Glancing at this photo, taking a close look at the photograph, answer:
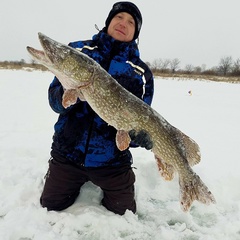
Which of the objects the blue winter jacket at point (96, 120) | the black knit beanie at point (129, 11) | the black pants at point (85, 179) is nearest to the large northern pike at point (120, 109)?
the blue winter jacket at point (96, 120)

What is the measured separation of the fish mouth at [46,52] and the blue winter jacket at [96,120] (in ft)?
1.60

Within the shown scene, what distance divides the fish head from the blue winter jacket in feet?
1.43

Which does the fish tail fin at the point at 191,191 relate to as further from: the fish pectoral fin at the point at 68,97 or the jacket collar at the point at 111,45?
the jacket collar at the point at 111,45

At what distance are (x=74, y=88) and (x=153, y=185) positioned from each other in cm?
161

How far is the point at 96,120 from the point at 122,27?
2.97ft

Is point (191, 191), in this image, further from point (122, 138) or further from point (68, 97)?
point (68, 97)

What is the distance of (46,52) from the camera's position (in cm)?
205

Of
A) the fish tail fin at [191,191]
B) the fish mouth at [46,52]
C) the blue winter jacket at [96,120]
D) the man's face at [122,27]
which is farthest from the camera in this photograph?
the man's face at [122,27]

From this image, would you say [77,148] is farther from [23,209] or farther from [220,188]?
[220,188]

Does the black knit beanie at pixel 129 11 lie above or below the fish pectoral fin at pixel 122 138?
above

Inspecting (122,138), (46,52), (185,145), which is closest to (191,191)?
(185,145)

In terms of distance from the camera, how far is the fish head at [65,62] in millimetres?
2047

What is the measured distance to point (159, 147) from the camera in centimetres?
233

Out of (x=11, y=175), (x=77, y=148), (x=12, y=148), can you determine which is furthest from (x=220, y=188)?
(x=12, y=148)
